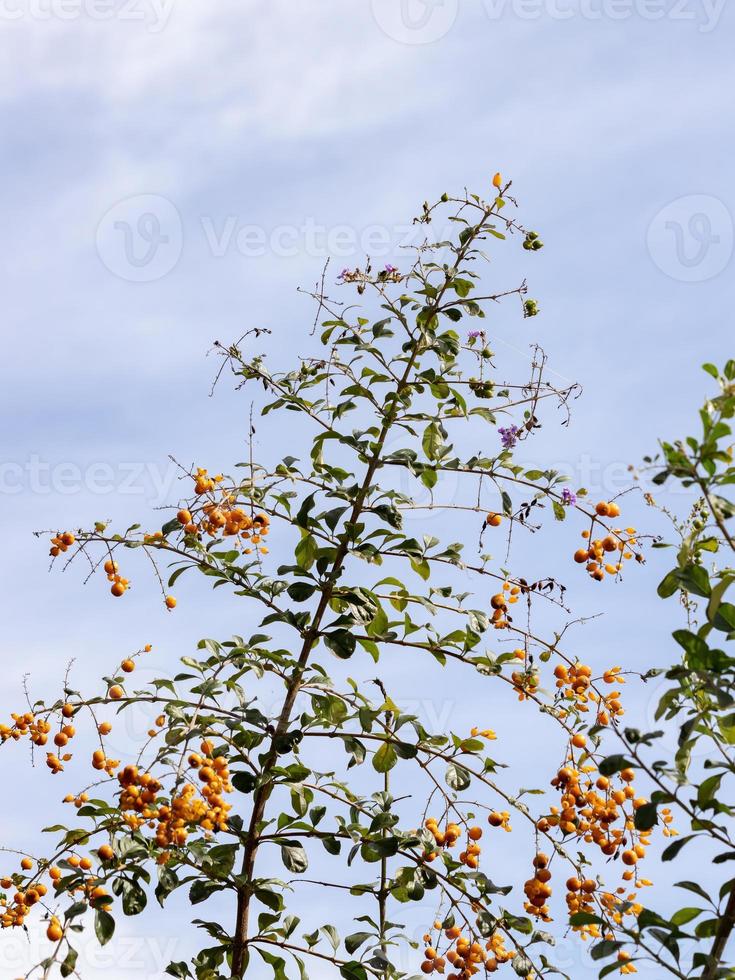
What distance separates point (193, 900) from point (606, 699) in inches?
62.0

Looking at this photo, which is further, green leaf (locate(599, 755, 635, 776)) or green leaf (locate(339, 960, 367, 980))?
green leaf (locate(339, 960, 367, 980))

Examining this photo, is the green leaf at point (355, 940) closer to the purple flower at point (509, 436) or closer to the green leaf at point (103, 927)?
the green leaf at point (103, 927)

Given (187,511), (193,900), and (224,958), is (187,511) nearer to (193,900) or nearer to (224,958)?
(193,900)

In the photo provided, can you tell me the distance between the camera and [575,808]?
342cm

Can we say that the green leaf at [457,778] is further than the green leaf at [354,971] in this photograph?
Yes

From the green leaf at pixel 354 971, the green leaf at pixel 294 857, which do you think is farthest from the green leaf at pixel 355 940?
the green leaf at pixel 294 857

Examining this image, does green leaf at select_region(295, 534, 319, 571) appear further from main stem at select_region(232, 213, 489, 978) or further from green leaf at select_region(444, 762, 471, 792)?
green leaf at select_region(444, 762, 471, 792)

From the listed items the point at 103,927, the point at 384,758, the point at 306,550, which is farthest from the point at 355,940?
the point at 306,550

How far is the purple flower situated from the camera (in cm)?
413

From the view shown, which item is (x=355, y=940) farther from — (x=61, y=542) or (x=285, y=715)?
(x=61, y=542)

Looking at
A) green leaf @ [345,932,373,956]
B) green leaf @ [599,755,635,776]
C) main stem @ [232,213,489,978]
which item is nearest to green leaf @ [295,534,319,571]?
main stem @ [232,213,489,978]

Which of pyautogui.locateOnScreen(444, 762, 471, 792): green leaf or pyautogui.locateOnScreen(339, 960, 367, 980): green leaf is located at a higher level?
pyautogui.locateOnScreen(444, 762, 471, 792): green leaf

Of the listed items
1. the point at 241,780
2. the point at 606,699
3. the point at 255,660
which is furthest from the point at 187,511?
the point at 606,699

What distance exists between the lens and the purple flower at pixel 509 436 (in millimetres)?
4129
